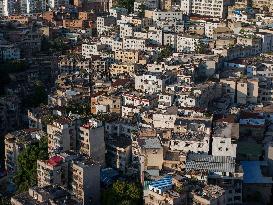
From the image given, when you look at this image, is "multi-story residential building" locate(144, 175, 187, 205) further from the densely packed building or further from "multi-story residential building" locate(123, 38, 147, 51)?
"multi-story residential building" locate(123, 38, 147, 51)

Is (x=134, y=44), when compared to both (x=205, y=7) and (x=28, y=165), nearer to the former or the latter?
(x=205, y=7)

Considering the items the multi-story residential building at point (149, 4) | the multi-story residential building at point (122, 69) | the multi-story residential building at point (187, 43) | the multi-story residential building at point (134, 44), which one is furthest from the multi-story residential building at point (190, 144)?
the multi-story residential building at point (149, 4)

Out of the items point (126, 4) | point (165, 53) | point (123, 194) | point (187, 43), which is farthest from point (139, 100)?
point (126, 4)

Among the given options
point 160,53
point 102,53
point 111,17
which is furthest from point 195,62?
point 111,17

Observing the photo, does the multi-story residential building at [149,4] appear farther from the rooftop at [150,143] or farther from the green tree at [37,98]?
the rooftop at [150,143]

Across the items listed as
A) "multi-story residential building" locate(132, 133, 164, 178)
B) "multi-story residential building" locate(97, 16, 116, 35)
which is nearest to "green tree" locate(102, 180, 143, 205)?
"multi-story residential building" locate(132, 133, 164, 178)

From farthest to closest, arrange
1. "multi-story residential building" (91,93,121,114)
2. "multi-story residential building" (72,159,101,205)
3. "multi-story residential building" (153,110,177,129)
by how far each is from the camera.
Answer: "multi-story residential building" (91,93,121,114) → "multi-story residential building" (153,110,177,129) → "multi-story residential building" (72,159,101,205)
